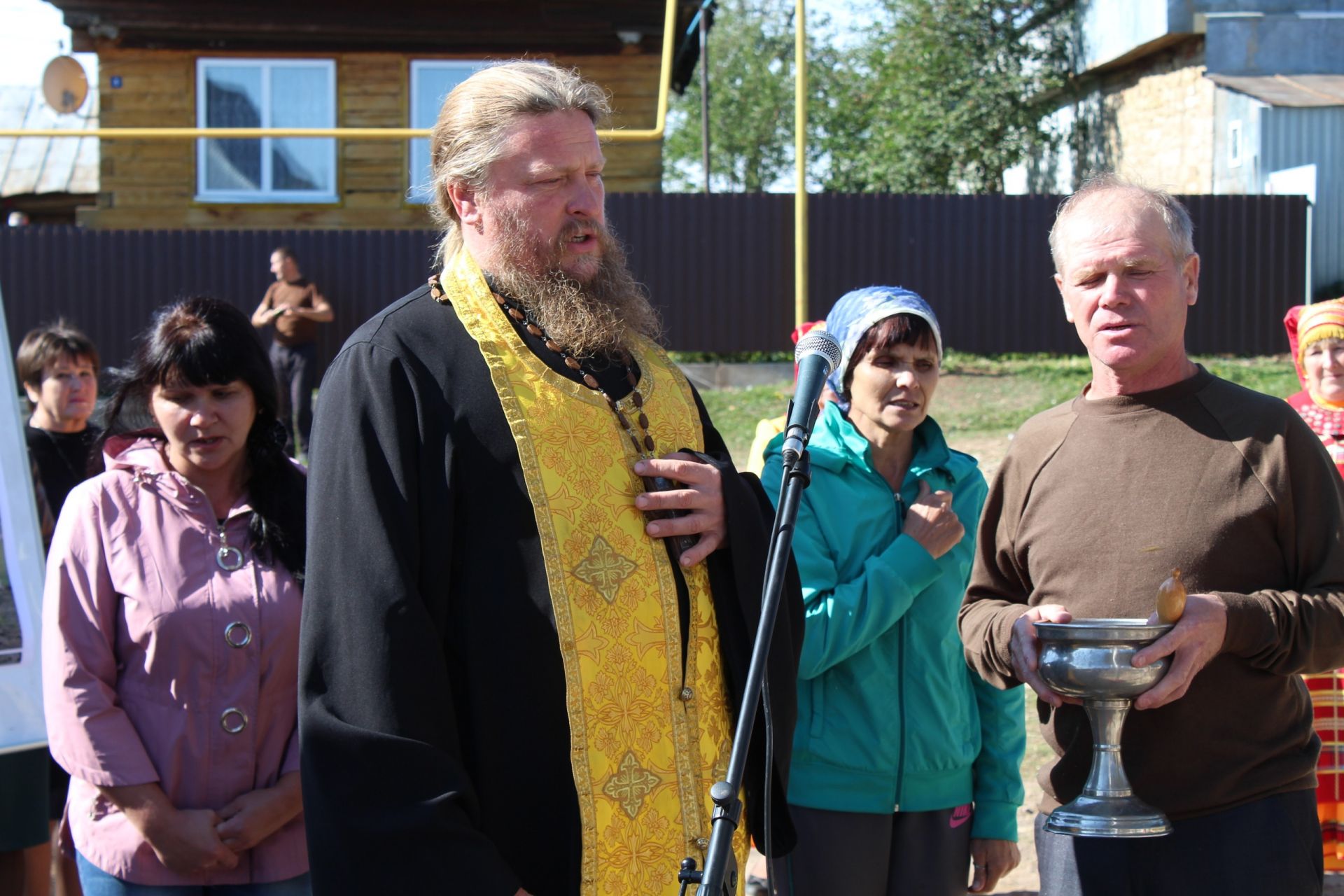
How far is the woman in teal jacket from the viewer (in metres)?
3.19

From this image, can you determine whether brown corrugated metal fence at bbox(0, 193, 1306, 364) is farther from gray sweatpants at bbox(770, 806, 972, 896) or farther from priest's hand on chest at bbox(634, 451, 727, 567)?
priest's hand on chest at bbox(634, 451, 727, 567)

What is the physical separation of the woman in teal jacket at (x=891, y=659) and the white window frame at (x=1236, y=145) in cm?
1668

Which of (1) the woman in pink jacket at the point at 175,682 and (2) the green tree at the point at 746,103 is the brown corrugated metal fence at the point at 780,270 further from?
(2) the green tree at the point at 746,103

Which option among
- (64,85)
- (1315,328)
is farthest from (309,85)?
(1315,328)

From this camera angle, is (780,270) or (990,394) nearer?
(990,394)

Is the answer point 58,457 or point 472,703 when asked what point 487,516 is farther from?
point 58,457

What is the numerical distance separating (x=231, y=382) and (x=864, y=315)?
157cm

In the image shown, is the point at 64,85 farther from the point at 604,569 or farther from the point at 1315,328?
the point at 604,569

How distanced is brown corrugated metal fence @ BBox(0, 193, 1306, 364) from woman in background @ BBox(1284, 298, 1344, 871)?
988cm

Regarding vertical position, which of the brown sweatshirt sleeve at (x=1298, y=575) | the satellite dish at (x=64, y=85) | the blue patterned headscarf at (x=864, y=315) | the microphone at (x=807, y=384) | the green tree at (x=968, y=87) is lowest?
the brown sweatshirt sleeve at (x=1298, y=575)

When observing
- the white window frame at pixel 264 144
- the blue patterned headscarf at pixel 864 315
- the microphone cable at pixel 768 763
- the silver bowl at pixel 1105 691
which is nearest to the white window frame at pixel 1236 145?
the white window frame at pixel 264 144

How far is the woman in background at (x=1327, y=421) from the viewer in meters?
4.51

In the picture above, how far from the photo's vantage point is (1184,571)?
99.3 inches

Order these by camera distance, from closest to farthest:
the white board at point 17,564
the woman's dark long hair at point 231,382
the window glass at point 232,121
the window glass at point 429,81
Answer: the white board at point 17,564, the woman's dark long hair at point 231,382, the window glass at point 429,81, the window glass at point 232,121
